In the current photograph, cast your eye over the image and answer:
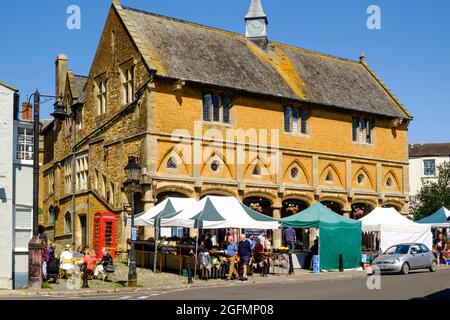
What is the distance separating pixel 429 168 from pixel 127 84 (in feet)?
143

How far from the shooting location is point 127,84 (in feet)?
124

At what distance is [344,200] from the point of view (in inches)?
1704

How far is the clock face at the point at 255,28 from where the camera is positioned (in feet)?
148

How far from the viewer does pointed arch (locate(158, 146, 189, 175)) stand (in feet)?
116

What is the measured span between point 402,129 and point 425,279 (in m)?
22.4

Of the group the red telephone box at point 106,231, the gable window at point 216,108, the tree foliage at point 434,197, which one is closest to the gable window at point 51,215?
the red telephone box at point 106,231

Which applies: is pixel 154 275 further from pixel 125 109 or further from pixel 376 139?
pixel 376 139

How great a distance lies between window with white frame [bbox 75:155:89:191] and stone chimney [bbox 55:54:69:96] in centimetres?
843

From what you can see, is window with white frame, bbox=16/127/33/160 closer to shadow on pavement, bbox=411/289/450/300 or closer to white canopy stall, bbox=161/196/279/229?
white canopy stall, bbox=161/196/279/229

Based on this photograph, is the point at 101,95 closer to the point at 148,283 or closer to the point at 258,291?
the point at 148,283

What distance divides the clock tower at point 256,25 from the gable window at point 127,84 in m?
9.83

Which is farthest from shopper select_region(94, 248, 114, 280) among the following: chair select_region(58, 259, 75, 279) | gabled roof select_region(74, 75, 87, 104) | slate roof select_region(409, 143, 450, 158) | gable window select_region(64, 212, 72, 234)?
slate roof select_region(409, 143, 450, 158)


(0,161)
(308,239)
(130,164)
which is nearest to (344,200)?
(308,239)

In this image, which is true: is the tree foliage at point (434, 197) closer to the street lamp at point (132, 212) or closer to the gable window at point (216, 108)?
the gable window at point (216, 108)
